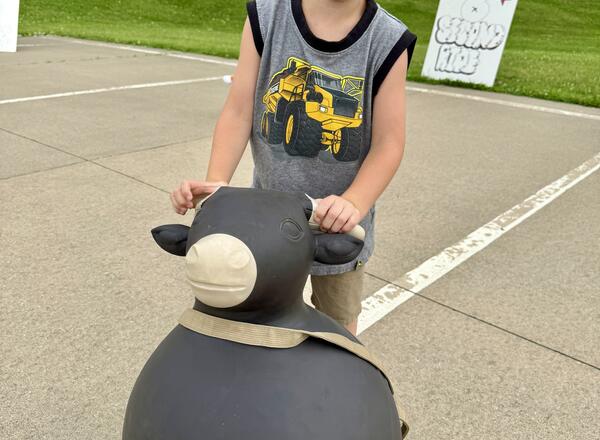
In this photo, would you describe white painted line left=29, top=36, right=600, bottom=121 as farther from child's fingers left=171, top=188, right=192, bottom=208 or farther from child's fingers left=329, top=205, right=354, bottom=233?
child's fingers left=171, top=188, right=192, bottom=208

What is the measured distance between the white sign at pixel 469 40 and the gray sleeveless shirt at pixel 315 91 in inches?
330

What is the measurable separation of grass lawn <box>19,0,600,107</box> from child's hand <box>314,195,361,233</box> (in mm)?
8140

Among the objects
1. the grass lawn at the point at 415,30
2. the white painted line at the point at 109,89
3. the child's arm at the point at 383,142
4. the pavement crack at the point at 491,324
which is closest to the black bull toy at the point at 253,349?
the child's arm at the point at 383,142

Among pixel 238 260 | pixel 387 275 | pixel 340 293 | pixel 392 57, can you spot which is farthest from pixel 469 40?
pixel 238 260

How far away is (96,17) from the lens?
17.9 metres

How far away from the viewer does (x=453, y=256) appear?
375 cm

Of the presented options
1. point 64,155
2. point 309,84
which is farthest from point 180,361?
point 64,155

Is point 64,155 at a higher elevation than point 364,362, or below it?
below

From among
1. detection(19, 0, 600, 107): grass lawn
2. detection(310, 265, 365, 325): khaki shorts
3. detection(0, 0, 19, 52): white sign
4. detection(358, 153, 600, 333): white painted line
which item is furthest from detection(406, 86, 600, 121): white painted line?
detection(310, 265, 365, 325): khaki shorts

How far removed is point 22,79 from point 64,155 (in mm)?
3584

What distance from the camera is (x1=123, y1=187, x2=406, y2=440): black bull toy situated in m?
1.16

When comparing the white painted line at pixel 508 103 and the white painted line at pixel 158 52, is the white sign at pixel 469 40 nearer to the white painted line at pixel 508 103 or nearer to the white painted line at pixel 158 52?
the white painted line at pixel 508 103

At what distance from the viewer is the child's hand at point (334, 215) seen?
1301 mm

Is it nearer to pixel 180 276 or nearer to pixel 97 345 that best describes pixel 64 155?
pixel 180 276
